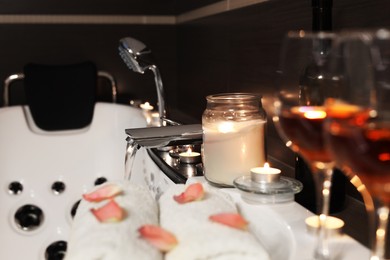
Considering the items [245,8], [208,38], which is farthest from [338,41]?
[208,38]

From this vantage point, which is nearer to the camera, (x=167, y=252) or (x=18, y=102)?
(x=167, y=252)

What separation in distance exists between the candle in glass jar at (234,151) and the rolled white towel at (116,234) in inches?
8.7

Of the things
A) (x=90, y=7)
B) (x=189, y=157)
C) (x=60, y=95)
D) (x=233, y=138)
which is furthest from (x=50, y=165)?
(x=233, y=138)

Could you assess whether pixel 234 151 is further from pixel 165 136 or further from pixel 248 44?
pixel 248 44

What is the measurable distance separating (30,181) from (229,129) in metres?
1.32

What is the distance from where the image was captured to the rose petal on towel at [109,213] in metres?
0.57

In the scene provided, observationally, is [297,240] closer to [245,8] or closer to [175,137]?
[175,137]

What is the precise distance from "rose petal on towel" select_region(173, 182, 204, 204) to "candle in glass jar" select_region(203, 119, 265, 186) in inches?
7.2

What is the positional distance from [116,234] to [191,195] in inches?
5.2

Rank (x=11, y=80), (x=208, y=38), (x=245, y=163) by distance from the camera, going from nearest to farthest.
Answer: (x=245, y=163) → (x=208, y=38) → (x=11, y=80)

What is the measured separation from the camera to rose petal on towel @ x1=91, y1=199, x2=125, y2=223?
1.88ft

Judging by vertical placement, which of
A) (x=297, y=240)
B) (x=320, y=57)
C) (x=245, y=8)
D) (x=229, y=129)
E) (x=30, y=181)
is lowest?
(x=30, y=181)

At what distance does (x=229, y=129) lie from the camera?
85cm

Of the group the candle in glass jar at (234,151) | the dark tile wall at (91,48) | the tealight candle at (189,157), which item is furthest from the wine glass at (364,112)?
the dark tile wall at (91,48)
